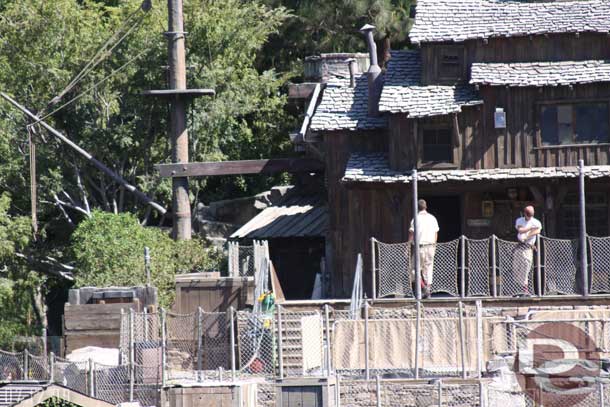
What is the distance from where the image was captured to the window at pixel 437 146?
3575 cm

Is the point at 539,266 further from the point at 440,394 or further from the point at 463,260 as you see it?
the point at 440,394

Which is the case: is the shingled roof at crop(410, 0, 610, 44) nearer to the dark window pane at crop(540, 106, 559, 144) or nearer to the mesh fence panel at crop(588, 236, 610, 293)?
the dark window pane at crop(540, 106, 559, 144)

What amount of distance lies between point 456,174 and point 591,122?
Result: 332 cm

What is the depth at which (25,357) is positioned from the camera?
102 ft

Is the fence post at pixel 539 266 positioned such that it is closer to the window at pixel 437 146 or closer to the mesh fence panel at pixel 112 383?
the window at pixel 437 146

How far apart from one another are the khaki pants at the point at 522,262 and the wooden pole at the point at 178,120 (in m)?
11.3

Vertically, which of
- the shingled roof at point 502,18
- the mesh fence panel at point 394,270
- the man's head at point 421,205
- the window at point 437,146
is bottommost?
the mesh fence panel at point 394,270

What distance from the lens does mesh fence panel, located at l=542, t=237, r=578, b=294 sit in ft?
107

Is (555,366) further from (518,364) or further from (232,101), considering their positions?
(232,101)

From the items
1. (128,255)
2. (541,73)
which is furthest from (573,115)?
(128,255)

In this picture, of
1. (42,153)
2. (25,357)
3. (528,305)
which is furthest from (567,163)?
(42,153)

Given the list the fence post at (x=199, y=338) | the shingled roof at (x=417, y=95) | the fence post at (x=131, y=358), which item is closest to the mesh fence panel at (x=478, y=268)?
the shingled roof at (x=417, y=95)

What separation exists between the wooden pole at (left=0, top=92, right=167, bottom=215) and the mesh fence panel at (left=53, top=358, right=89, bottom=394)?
41.5ft

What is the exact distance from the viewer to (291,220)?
40750 mm
